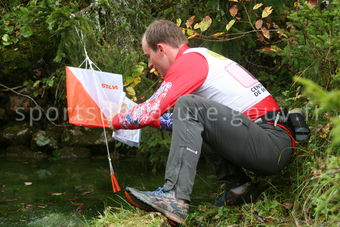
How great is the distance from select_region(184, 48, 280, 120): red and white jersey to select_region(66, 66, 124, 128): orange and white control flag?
2.41ft

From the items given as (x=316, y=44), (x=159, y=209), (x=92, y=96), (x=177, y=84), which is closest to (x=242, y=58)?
(x=316, y=44)

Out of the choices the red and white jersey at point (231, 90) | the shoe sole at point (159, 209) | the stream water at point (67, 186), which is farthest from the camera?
the stream water at point (67, 186)

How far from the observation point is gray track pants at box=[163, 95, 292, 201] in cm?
237

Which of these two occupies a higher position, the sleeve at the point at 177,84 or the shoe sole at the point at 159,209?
the sleeve at the point at 177,84

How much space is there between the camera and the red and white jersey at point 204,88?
2533 millimetres

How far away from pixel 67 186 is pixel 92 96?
5.62ft

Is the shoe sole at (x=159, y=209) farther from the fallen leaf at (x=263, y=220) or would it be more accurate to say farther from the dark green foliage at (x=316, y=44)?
the dark green foliage at (x=316, y=44)

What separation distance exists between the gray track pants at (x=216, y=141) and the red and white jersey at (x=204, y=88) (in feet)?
0.37

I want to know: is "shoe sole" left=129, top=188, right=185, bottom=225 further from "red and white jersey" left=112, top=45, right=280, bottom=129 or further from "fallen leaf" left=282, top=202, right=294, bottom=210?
"fallen leaf" left=282, top=202, right=294, bottom=210

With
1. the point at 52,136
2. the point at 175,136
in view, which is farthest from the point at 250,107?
the point at 52,136

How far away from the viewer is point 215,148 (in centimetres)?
256

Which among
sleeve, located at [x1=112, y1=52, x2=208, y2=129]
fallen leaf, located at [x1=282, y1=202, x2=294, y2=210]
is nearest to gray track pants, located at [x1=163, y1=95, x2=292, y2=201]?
sleeve, located at [x1=112, y1=52, x2=208, y2=129]

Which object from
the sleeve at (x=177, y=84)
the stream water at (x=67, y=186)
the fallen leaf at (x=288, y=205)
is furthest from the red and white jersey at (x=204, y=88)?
the stream water at (x=67, y=186)

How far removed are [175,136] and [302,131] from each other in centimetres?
87
